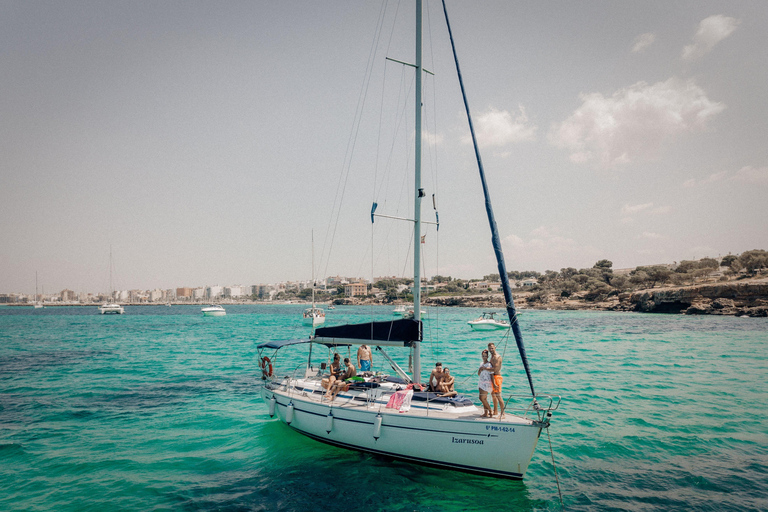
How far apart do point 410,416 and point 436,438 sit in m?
0.80

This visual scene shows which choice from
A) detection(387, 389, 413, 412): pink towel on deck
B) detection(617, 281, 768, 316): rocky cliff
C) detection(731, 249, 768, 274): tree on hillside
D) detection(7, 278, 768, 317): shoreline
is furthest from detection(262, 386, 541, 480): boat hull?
detection(731, 249, 768, 274): tree on hillside

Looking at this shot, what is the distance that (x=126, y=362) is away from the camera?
29938 mm

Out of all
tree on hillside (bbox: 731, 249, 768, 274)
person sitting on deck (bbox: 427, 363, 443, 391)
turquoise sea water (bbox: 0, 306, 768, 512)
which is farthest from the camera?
tree on hillside (bbox: 731, 249, 768, 274)

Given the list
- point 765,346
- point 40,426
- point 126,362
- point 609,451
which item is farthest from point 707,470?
point 126,362

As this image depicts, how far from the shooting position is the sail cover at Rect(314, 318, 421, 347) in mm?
11547

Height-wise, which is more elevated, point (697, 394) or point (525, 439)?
point (525, 439)

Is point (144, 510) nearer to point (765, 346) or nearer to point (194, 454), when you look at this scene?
point (194, 454)

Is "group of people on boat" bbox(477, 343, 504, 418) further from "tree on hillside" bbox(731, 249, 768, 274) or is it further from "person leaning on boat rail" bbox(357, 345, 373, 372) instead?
"tree on hillside" bbox(731, 249, 768, 274)

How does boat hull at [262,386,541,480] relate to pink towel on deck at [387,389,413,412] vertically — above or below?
below

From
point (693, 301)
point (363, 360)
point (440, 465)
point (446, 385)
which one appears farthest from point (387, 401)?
point (693, 301)

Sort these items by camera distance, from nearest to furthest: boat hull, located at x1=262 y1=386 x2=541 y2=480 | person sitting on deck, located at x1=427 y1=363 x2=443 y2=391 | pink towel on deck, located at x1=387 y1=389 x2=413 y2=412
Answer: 1. boat hull, located at x1=262 y1=386 x2=541 y2=480
2. pink towel on deck, located at x1=387 y1=389 x2=413 y2=412
3. person sitting on deck, located at x1=427 y1=363 x2=443 y2=391

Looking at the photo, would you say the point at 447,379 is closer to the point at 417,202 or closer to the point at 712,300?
the point at 417,202

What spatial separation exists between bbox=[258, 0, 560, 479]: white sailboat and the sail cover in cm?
3

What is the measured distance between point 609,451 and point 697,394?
10460 mm
